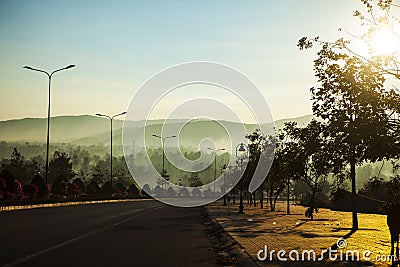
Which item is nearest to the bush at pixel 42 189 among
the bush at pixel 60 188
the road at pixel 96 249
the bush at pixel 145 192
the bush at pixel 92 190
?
the bush at pixel 60 188

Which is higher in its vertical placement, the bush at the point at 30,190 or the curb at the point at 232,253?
the bush at the point at 30,190

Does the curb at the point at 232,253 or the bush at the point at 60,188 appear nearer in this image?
the curb at the point at 232,253

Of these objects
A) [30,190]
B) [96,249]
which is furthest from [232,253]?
[30,190]

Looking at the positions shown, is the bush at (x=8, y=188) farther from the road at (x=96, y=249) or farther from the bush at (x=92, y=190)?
the bush at (x=92, y=190)

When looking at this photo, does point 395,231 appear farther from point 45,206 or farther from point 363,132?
point 45,206

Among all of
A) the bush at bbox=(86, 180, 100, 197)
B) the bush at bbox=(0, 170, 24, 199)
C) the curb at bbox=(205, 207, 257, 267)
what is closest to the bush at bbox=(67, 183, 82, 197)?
the bush at bbox=(86, 180, 100, 197)

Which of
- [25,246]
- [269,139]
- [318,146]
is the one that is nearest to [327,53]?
[318,146]

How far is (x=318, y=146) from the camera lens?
60.6ft

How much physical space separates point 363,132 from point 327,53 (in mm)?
4006

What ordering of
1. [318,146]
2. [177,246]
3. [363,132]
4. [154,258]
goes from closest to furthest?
[363,132] → [154,258] → [318,146] → [177,246]

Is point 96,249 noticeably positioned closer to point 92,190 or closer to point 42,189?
point 42,189

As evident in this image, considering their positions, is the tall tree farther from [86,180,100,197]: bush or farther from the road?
[86,180,100,197]: bush

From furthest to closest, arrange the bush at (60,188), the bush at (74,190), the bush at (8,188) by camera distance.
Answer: the bush at (74,190) < the bush at (60,188) < the bush at (8,188)

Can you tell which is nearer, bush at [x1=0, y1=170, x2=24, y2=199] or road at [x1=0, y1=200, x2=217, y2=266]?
road at [x1=0, y1=200, x2=217, y2=266]
